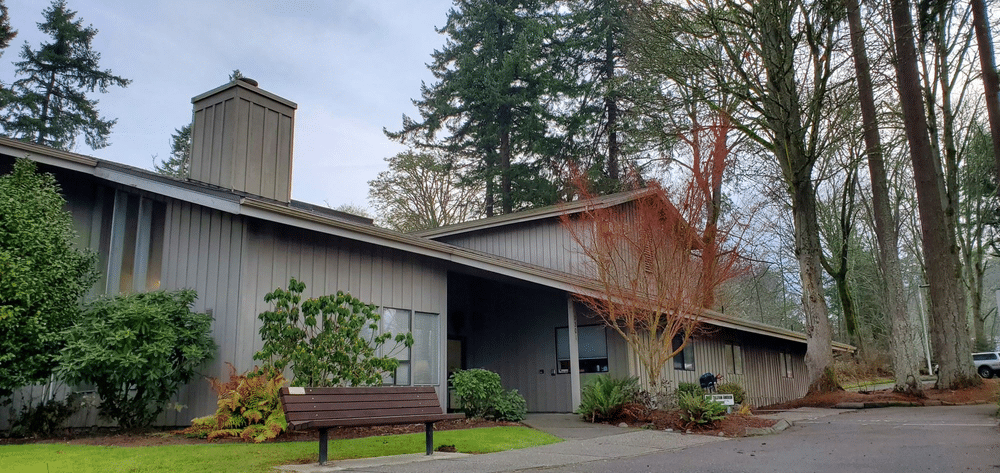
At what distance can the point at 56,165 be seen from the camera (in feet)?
35.7

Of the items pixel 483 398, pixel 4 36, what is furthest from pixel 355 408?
pixel 4 36

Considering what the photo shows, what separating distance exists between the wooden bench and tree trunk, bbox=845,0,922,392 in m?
12.8

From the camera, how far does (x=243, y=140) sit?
463 inches

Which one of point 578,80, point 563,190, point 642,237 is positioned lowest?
point 642,237

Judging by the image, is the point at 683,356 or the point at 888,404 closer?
the point at 888,404

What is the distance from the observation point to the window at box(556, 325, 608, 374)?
16.0m

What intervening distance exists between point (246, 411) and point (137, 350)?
→ 1696 millimetres

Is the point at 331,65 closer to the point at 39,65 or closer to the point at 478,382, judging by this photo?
the point at 478,382

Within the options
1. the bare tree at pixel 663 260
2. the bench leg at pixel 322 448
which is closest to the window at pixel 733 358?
the bare tree at pixel 663 260

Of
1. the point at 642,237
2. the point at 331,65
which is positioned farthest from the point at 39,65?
the point at 642,237

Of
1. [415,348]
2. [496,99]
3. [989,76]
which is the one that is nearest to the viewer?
[415,348]

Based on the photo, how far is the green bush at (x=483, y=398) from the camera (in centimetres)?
1223

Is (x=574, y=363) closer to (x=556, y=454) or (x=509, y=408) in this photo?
(x=509, y=408)

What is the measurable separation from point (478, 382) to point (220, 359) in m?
4.36
